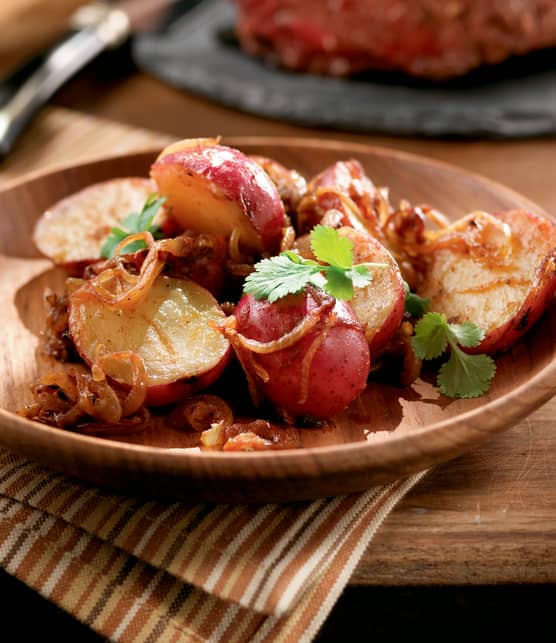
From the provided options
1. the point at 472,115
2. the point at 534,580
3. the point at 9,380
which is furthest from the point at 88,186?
the point at 472,115

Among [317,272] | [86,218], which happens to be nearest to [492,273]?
[317,272]

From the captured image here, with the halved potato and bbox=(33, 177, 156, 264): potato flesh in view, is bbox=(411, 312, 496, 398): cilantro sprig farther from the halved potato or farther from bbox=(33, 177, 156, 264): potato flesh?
bbox=(33, 177, 156, 264): potato flesh

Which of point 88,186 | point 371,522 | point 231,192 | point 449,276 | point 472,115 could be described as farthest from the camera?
point 472,115

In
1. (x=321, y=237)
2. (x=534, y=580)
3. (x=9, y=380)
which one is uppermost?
(x=321, y=237)

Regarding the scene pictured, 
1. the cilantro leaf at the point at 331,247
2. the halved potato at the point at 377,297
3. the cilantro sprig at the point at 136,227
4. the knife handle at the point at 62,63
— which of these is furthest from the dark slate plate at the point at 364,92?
the cilantro leaf at the point at 331,247

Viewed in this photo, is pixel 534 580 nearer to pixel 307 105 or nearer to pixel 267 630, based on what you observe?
pixel 267 630

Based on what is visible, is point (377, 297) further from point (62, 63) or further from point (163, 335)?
point (62, 63)
